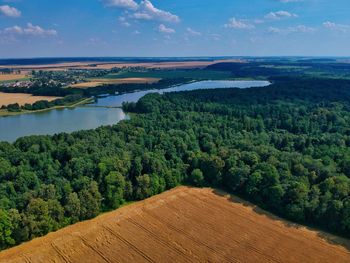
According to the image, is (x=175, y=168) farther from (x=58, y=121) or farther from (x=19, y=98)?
(x=19, y=98)

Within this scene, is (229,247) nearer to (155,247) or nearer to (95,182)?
(155,247)

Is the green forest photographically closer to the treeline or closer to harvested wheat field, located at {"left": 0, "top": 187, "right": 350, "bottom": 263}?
harvested wheat field, located at {"left": 0, "top": 187, "right": 350, "bottom": 263}

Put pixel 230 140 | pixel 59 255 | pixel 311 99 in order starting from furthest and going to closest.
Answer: pixel 311 99
pixel 230 140
pixel 59 255

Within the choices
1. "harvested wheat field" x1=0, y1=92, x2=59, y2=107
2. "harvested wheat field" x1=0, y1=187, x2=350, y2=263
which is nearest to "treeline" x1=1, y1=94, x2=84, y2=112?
"harvested wheat field" x1=0, y1=92, x2=59, y2=107

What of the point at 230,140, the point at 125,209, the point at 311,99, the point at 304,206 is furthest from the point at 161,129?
the point at 311,99

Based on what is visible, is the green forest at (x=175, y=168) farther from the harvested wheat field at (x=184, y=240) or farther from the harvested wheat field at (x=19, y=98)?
the harvested wheat field at (x=19, y=98)

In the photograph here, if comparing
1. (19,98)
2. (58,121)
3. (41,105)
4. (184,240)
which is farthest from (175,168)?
(19,98)
